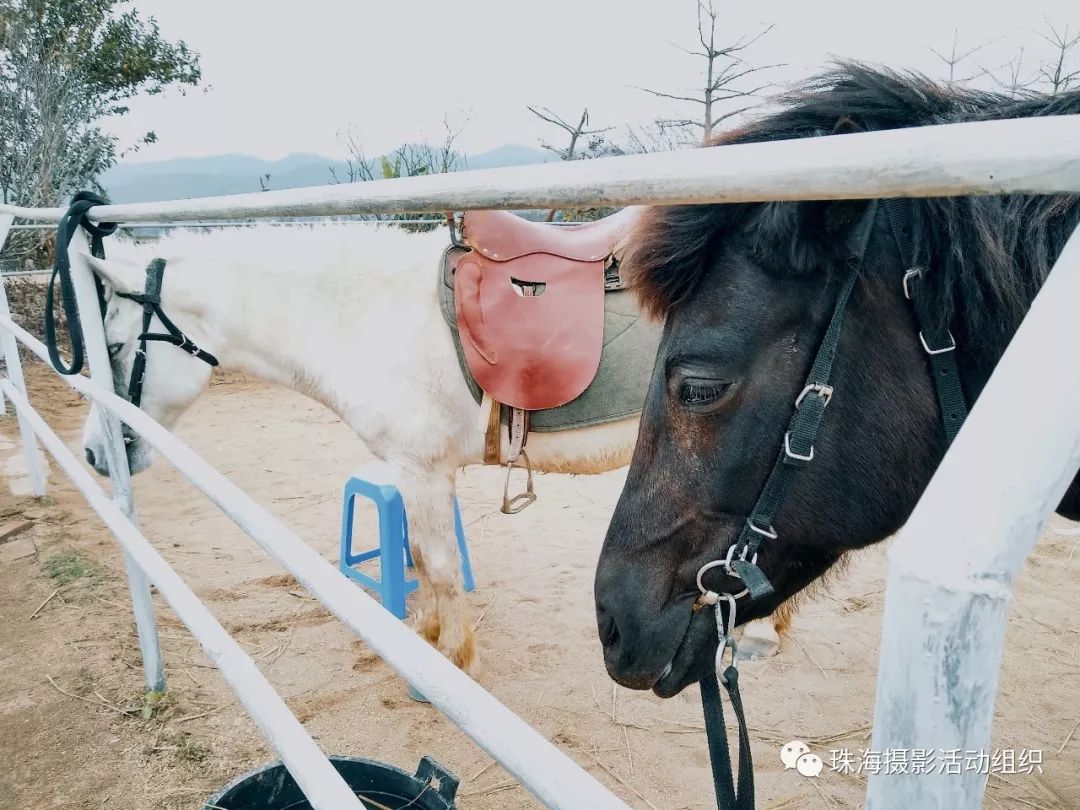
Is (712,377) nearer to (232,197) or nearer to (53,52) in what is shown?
(232,197)

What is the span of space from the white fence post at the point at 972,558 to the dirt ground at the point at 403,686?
4.48 feet

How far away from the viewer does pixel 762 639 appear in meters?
2.81

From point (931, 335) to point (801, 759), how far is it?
5.69ft

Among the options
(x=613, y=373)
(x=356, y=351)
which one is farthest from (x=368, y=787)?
(x=356, y=351)

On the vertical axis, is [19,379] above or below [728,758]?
above

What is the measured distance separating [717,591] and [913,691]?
89 cm

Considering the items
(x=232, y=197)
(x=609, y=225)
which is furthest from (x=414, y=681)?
(x=609, y=225)

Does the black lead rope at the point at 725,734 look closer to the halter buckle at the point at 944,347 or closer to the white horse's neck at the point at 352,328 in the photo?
the halter buckle at the point at 944,347

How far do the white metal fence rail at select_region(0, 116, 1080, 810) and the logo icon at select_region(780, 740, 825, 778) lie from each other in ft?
6.63

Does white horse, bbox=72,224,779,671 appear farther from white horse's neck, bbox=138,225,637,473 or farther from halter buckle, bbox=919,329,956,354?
halter buckle, bbox=919,329,956,354

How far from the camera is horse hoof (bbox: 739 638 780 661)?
9.10 ft

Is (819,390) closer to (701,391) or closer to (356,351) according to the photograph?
(701,391)

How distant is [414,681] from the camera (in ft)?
2.09

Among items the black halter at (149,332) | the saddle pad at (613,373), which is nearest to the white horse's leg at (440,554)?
the saddle pad at (613,373)
